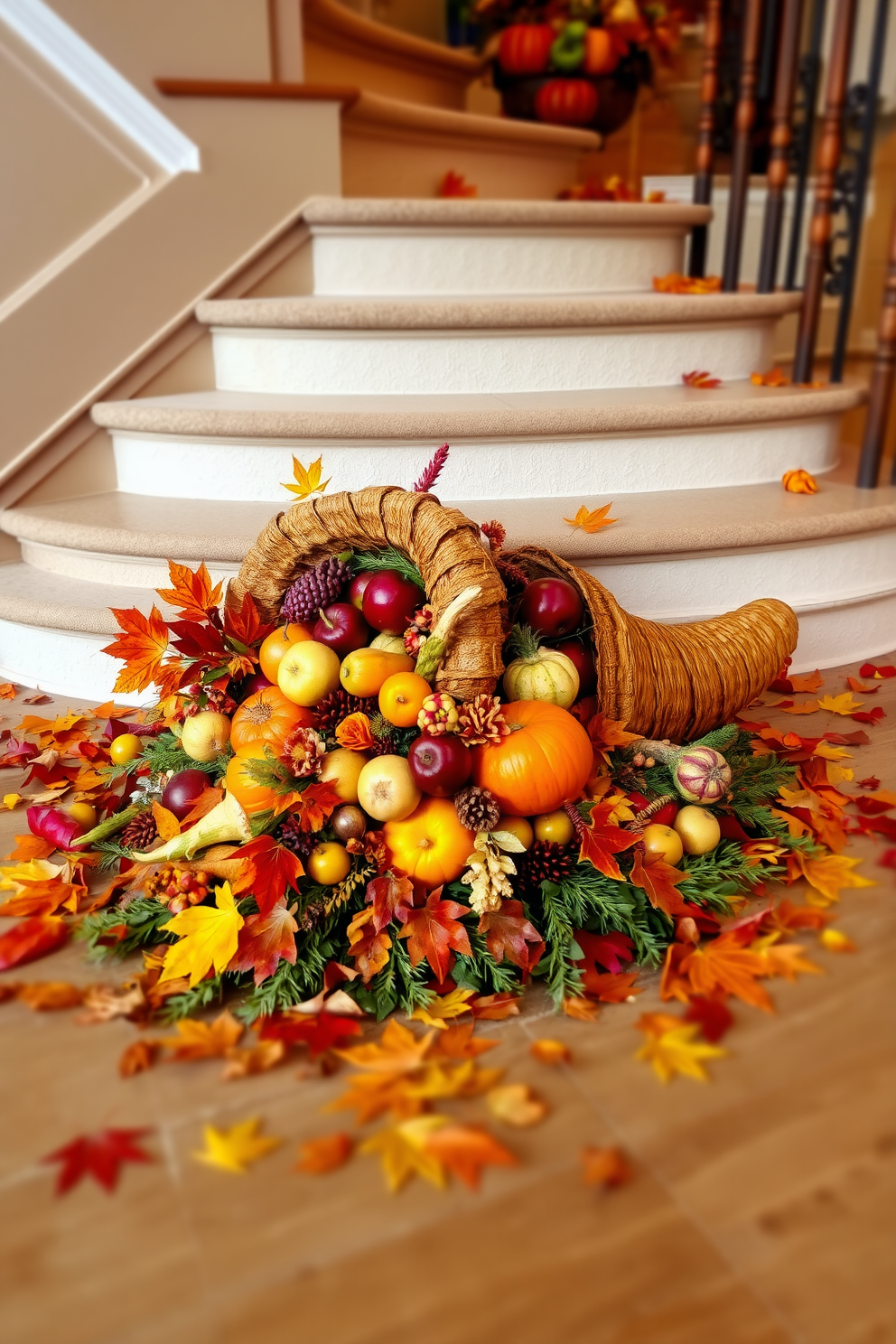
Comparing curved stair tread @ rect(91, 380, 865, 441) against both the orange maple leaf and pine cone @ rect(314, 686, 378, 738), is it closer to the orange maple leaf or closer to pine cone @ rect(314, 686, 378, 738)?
the orange maple leaf

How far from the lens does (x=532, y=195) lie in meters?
2.94

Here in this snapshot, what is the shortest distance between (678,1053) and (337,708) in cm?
55

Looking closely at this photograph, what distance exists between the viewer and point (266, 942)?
41.2 inches

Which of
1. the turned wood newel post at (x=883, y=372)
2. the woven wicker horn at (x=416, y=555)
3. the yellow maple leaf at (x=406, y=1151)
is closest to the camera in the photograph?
the yellow maple leaf at (x=406, y=1151)

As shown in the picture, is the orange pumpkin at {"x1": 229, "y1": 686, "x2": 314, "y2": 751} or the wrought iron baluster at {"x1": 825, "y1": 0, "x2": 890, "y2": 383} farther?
the wrought iron baluster at {"x1": 825, "y1": 0, "x2": 890, "y2": 383}

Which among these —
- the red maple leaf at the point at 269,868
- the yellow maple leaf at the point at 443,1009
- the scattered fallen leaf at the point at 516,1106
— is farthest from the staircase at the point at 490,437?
the scattered fallen leaf at the point at 516,1106

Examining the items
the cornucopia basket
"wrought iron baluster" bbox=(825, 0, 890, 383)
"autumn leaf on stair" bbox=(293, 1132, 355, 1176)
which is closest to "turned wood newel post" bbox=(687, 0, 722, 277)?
"wrought iron baluster" bbox=(825, 0, 890, 383)

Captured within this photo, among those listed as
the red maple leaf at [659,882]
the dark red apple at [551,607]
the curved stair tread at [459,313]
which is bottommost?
the red maple leaf at [659,882]

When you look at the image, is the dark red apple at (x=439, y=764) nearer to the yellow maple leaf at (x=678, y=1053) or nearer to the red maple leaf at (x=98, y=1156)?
the yellow maple leaf at (x=678, y=1053)

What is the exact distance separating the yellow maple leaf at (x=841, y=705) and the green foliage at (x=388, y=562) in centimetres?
85

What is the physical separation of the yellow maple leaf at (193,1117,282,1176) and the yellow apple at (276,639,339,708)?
0.50 m

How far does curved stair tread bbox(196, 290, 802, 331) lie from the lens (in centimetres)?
193

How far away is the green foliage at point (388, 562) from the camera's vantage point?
125 cm

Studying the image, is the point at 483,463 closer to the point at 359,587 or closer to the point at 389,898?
the point at 359,587
